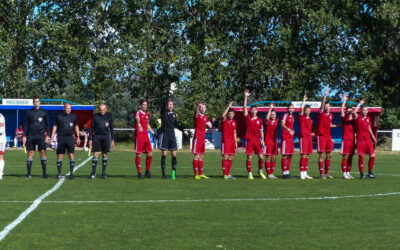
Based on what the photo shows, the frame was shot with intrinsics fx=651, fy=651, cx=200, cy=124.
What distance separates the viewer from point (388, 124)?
153 feet

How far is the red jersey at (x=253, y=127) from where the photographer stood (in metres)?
17.2

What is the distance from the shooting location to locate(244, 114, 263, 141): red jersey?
56.5ft

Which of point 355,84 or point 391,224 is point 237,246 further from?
point 355,84

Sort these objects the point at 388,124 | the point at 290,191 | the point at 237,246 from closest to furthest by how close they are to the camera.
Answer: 1. the point at 237,246
2. the point at 290,191
3. the point at 388,124

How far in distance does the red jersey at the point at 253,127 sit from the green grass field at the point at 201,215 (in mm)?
2230

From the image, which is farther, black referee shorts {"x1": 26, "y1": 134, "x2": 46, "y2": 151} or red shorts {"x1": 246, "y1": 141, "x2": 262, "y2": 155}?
red shorts {"x1": 246, "y1": 141, "x2": 262, "y2": 155}

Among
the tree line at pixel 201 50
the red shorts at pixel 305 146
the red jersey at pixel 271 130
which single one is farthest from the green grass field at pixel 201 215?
the tree line at pixel 201 50

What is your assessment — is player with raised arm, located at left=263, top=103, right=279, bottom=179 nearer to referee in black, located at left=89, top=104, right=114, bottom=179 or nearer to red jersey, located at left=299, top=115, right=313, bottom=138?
red jersey, located at left=299, top=115, right=313, bottom=138

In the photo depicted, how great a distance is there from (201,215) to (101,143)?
770 centimetres

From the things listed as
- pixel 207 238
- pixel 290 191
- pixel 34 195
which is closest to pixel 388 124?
pixel 290 191

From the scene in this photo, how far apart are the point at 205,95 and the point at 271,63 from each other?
5550 millimetres

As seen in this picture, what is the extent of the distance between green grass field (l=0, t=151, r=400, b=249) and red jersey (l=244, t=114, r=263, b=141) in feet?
7.32

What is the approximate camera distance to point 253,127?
1723 centimetres

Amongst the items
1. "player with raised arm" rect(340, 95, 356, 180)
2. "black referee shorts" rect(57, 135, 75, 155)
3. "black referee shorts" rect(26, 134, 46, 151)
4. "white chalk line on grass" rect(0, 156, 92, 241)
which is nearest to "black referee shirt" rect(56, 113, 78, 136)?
"black referee shorts" rect(57, 135, 75, 155)
